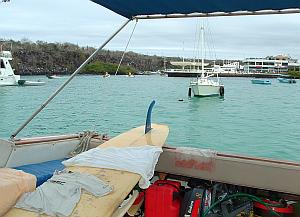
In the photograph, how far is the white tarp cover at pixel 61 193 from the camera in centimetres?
228

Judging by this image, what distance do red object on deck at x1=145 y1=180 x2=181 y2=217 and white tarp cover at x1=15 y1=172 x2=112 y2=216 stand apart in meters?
0.57

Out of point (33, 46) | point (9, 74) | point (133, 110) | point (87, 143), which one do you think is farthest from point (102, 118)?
point (33, 46)

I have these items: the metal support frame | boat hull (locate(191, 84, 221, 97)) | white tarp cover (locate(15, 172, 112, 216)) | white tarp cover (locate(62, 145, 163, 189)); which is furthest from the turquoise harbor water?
white tarp cover (locate(15, 172, 112, 216))

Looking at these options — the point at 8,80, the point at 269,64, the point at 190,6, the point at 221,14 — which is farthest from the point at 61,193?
the point at 269,64

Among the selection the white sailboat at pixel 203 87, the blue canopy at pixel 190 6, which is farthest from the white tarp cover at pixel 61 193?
the white sailboat at pixel 203 87

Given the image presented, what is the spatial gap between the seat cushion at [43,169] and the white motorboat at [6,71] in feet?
120

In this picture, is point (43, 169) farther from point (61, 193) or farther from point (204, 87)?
point (204, 87)

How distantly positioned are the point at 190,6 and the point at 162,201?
5.30ft

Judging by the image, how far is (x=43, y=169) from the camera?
3402mm

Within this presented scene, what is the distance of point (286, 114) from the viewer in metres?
27.6

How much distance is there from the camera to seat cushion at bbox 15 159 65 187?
317 centimetres

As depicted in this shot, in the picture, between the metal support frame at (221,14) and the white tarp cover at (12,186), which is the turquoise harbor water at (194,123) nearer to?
the metal support frame at (221,14)

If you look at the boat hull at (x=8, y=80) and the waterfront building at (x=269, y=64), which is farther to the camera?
the waterfront building at (x=269, y=64)

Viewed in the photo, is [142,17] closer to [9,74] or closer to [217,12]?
[217,12]
